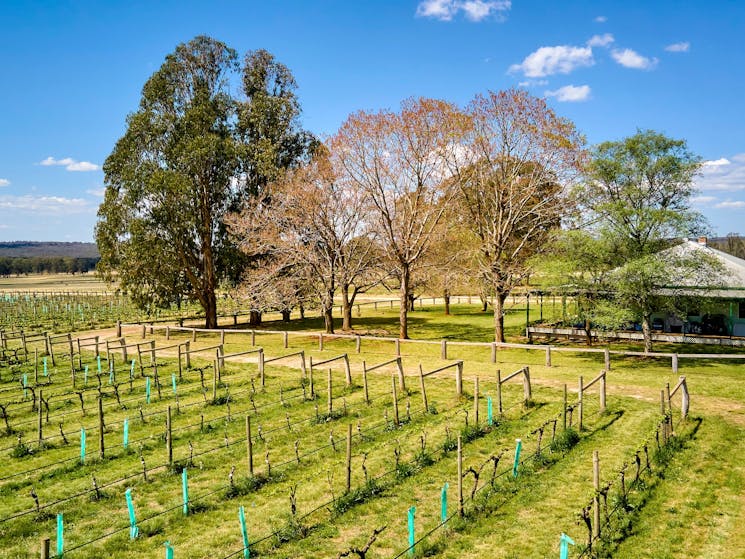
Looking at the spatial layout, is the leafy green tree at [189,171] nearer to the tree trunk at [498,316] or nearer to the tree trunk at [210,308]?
the tree trunk at [210,308]

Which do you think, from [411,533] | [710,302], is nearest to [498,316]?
[710,302]

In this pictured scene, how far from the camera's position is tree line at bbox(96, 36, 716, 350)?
2455 cm

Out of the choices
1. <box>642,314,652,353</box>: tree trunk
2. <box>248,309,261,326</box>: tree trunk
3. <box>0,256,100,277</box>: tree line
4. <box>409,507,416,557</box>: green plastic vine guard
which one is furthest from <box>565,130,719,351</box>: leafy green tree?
<box>0,256,100,277</box>: tree line

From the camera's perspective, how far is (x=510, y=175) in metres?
28.0

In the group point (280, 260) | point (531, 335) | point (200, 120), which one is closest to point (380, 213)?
Result: point (280, 260)

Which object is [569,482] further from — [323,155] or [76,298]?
[76,298]

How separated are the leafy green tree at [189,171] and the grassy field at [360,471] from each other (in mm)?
14848

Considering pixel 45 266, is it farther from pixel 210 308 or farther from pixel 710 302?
pixel 710 302

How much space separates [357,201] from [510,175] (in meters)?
8.74

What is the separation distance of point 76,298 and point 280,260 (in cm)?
4271

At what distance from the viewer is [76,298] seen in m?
63.8

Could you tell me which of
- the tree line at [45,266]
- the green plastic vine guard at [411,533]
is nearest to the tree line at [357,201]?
the green plastic vine guard at [411,533]

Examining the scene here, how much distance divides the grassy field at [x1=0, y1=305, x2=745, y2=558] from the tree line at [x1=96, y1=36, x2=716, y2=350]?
859 cm

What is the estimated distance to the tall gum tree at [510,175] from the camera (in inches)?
1079
